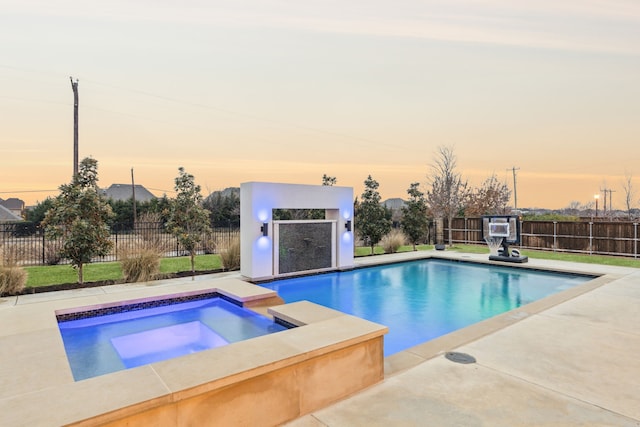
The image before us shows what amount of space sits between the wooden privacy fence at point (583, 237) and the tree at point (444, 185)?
102 inches

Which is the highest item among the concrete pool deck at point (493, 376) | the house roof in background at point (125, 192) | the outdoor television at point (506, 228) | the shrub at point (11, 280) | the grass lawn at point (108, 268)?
the house roof in background at point (125, 192)

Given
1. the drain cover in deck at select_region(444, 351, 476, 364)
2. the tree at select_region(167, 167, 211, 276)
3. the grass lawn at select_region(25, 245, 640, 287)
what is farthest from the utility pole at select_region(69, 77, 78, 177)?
the drain cover in deck at select_region(444, 351, 476, 364)

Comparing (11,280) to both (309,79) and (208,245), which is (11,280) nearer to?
(208,245)

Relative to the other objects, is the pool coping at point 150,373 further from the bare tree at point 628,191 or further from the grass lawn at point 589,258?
the bare tree at point 628,191

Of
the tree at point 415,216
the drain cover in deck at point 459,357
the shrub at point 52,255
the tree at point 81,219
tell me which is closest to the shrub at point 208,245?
the shrub at point 52,255

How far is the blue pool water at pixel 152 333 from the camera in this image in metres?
4.65

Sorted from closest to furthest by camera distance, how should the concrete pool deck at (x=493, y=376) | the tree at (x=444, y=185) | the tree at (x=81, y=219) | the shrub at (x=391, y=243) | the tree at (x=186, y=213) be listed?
1. the concrete pool deck at (x=493, y=376)
2. the tree at (x=81, y=219)
3. the tree at (x=186, y=213)
4. the shrub at (x=391, y=243)
5. the tree at (x=444, y=185)

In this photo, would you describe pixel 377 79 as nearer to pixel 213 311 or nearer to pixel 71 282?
pixel 213 311

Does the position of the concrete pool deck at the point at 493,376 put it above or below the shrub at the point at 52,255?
below

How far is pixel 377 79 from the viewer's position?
13.9 meters

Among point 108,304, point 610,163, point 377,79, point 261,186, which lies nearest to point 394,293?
point 261,186

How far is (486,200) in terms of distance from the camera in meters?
23.4

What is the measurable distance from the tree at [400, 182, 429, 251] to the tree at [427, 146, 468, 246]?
3.30 metres

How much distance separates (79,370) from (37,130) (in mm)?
14495
